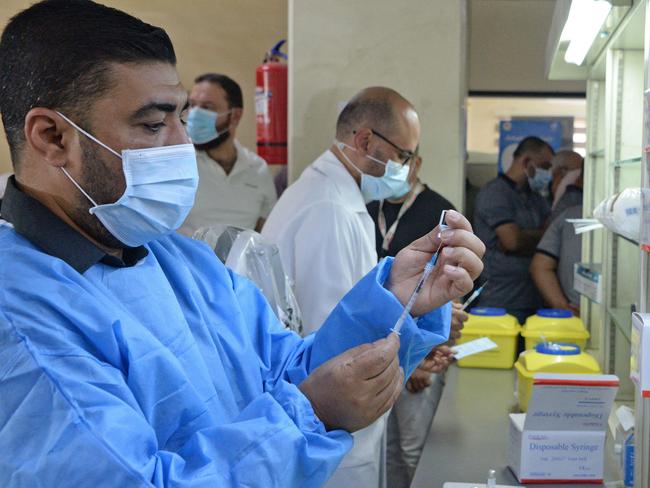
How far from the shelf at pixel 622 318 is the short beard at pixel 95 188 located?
5.61 feet

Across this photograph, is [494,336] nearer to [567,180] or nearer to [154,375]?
[567,180]

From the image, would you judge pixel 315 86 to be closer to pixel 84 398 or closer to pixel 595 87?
pixel 595 87

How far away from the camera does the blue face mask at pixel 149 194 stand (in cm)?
119

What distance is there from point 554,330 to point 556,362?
0.68 m

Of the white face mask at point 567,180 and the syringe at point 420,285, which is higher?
the white face mask at point 567,180

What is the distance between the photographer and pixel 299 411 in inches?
44.9

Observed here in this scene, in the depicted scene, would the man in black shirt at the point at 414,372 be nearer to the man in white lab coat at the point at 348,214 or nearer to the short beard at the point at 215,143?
the man in white lab coat at the point at 348,214

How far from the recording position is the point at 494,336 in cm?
323

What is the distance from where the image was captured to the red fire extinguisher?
3938mm

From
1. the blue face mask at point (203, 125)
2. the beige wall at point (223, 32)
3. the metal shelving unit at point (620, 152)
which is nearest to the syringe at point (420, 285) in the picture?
the metal shelving unit at point (620, 152)

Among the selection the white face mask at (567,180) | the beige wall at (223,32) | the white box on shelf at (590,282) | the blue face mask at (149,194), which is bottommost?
the white box on shelf at (590,282)

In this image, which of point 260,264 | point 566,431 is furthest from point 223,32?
point 566,431

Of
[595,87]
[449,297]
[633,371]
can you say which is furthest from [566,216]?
[449,297]

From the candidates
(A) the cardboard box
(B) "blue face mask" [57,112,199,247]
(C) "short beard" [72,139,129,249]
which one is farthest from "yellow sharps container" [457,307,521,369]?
(C) "short beard" [72,139,129,249]
